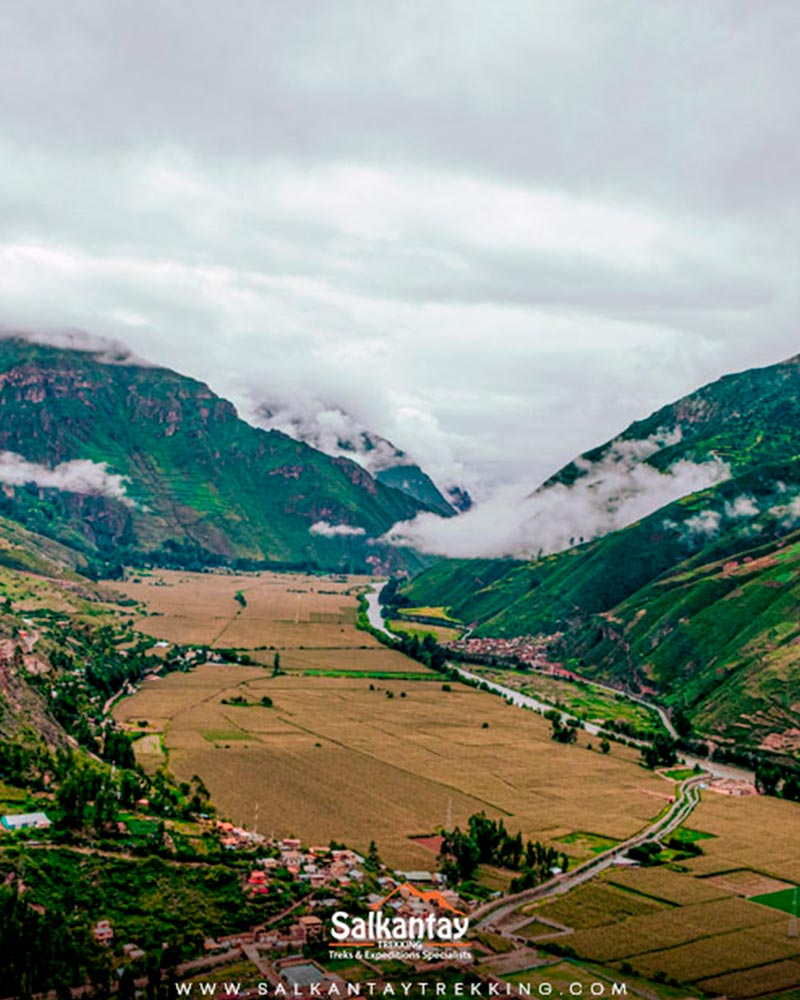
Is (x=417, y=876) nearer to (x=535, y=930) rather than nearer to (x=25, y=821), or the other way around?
(x=535, y=930)

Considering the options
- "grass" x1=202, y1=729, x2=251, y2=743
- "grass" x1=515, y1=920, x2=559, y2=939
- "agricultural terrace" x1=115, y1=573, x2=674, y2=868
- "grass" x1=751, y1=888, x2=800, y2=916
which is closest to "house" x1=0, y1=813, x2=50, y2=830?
"agricultural terrace" x1=115, y1=573, x2=674, y2=868

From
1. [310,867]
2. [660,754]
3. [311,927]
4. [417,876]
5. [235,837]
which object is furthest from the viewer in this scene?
[660,754]

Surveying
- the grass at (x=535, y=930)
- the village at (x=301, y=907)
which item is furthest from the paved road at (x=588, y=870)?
the village at (x=301, y=907)

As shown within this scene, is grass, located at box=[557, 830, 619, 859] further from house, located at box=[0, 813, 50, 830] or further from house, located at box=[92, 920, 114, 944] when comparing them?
house, located at box=[0, 813, 50, 830]

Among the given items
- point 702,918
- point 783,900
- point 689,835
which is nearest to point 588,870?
point 702,918

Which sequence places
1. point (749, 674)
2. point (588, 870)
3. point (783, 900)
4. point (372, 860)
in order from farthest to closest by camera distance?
point (749, 674) → point (588, 870) → point (372, 860) → point (783, 900)

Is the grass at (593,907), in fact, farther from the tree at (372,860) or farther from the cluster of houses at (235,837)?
the cluster of houses at (235,837)
